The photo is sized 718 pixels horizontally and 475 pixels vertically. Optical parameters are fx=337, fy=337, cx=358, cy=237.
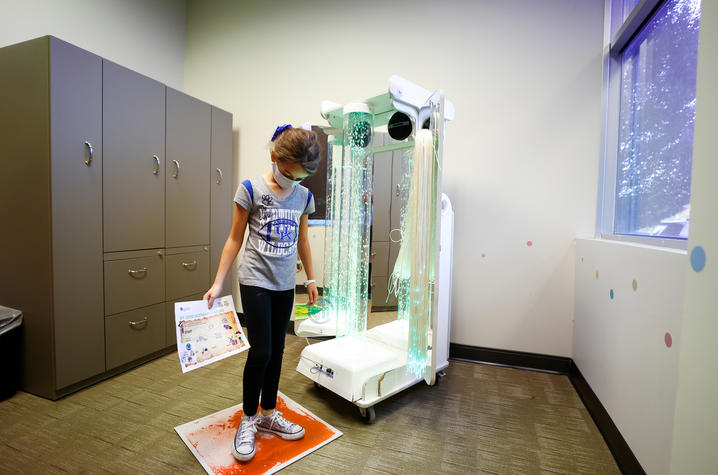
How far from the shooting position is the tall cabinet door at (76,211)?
5.27ft

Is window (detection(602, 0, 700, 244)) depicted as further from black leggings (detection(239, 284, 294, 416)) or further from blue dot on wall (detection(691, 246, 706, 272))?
black leggings (detection(239, 284, 294, 416))

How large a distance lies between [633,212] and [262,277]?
180 centimetres

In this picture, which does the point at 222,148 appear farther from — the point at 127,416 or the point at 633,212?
the point at 633,212

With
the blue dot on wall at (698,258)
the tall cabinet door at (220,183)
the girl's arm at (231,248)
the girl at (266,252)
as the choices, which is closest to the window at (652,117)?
the blue dot on wall at (698,258)

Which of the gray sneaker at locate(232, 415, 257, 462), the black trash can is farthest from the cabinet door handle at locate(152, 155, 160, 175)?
the gray sneaker at locate(232, 415, 257, 462)

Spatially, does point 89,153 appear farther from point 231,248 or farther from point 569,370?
point 569,370

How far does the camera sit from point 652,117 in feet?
4.99

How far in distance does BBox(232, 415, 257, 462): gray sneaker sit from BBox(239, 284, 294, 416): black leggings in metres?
0.04

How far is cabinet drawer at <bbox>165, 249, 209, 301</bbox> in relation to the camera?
2238mm

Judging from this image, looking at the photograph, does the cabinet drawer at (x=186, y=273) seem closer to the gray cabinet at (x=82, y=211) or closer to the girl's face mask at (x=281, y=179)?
the gray cabinet at (x=82, y=211)

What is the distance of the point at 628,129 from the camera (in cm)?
179

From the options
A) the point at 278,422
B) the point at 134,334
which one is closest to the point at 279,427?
the point at 278,422

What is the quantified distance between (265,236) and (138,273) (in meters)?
1.26

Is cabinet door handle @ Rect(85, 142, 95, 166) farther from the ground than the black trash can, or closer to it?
farther from the ground
